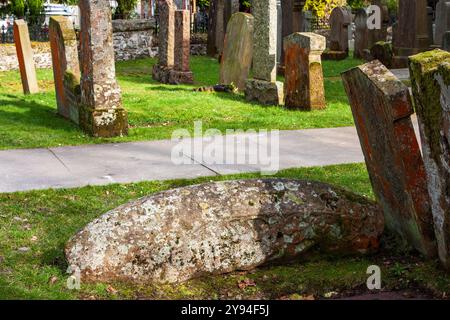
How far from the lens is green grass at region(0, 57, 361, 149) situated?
A: 10602mm

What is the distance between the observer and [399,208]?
219 inches

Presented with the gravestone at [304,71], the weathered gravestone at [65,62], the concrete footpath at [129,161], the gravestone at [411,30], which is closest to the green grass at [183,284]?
the concrete footpath at [129,161]

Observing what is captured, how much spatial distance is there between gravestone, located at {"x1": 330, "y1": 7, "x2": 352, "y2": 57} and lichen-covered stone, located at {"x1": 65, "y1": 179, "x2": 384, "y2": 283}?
18394mm

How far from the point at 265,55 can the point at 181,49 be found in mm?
3632

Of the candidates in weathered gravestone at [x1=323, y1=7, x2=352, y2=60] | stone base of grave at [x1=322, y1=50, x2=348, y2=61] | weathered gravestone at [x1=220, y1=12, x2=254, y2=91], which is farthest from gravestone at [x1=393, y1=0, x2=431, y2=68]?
weathered gravestone at [x1=220, y1=12, x2=254, y2=91]

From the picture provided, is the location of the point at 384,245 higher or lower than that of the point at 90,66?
lower

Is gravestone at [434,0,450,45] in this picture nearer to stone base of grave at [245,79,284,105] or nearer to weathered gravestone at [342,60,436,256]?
stone base of grave at [245,79,284,105]

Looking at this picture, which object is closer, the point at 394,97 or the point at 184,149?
the point at 394,97

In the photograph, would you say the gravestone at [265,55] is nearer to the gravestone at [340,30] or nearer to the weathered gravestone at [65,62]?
the weathered gravestone at [65,62]

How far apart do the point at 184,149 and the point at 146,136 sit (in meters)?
1.08

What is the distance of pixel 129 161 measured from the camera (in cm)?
896

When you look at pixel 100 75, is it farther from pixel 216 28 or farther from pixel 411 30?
pixel 216 28

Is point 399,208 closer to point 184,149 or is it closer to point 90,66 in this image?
point 184,149
